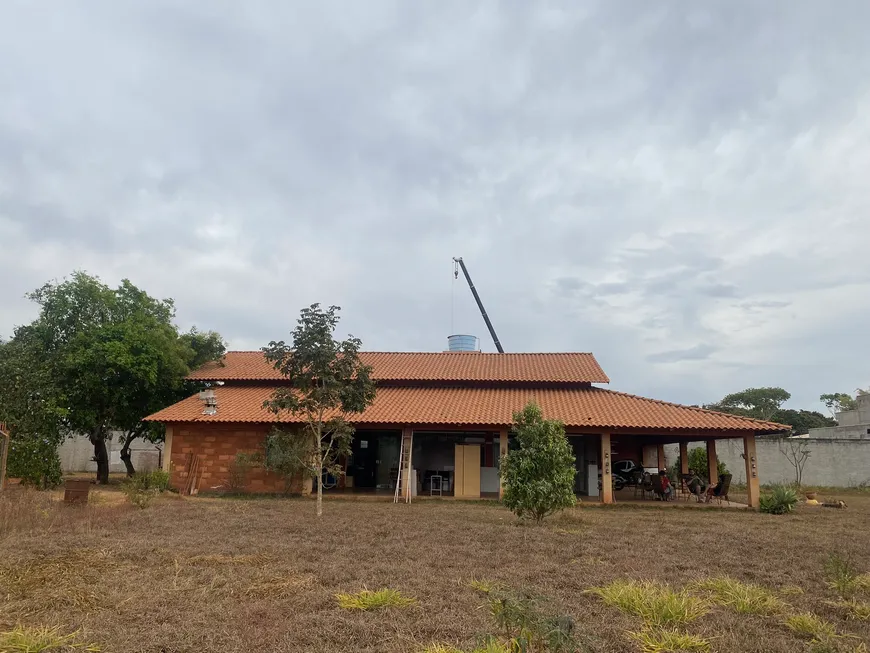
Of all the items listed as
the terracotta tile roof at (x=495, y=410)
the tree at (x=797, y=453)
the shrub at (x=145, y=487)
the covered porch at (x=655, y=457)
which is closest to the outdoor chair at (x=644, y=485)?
the covered porch at (x=655, y=457)

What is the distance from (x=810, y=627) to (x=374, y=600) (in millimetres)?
4312

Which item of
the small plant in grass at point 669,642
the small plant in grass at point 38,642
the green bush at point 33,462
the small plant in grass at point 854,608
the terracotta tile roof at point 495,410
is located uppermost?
the terracotta tile roof at point 495,410

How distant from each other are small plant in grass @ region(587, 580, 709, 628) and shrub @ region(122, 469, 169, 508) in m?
12.7

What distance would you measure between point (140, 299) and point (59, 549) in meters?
16.4

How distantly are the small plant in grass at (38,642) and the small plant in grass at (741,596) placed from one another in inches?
251

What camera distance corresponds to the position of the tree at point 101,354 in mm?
21859

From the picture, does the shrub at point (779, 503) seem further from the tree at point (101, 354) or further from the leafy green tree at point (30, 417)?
the leafy green tree at point (30, 417)

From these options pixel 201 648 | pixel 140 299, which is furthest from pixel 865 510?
pixel 140 299

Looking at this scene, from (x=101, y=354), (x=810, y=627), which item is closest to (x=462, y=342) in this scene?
(x=101, y=354)

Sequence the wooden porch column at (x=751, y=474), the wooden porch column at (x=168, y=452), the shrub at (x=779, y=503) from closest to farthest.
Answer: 1. the shrub at (x=779, y=503)
2. the wooden porch column at (x=751, y=474)
3. the wooden porch column at (x=168, y=452)

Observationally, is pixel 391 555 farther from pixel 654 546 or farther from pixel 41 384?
pixel 41 384

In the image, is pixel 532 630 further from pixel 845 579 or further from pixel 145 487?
pixel 145 487

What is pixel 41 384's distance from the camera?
68.7ft

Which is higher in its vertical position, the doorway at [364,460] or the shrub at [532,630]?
the doorway at [364,460]
